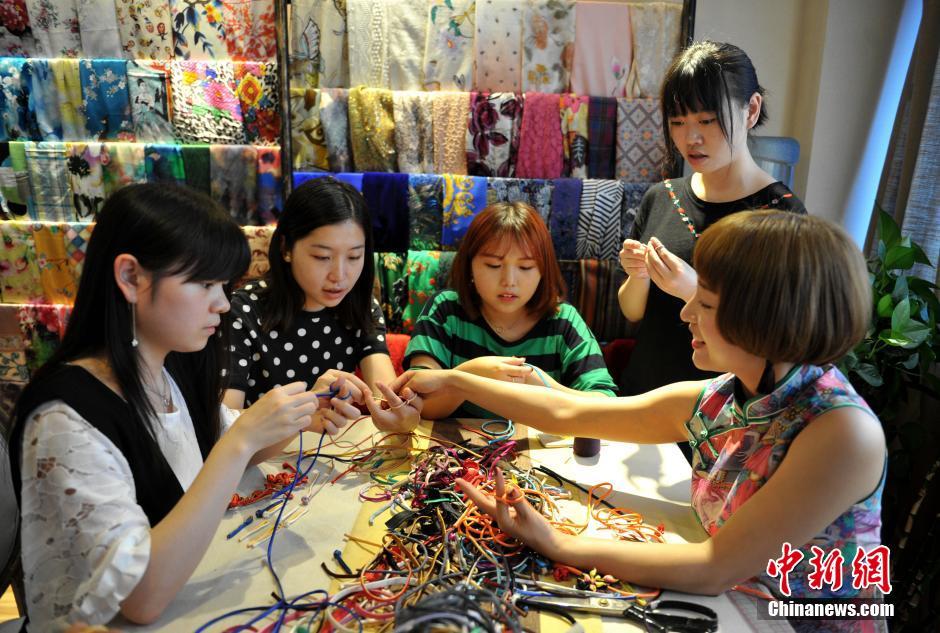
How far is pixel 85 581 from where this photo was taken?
35.9 inches

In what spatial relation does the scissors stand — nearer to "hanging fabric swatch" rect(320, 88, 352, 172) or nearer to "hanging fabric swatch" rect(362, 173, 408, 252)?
"hanging fabric swatch" rect(362, 173, 408, 252)

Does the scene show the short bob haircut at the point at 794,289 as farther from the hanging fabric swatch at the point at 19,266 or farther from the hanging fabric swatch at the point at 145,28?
the hanging fabric swatch at the point at 19,266

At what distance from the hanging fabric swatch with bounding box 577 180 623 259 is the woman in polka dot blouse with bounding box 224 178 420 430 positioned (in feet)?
3.77

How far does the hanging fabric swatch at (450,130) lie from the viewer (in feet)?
9.23

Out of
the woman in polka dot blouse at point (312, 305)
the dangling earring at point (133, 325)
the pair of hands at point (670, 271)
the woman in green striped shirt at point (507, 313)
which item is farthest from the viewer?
the woman in green striped shirt at point (507, 313)

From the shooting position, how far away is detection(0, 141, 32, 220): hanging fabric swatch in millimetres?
2916

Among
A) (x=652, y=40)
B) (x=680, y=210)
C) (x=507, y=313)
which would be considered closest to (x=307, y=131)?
(x=507, y=313)

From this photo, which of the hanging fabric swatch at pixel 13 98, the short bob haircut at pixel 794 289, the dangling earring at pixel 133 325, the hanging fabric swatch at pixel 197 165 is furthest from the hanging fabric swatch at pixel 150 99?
the short bob haircut at pixel 794 289

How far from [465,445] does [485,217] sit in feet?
2.74

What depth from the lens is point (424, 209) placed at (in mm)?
2857

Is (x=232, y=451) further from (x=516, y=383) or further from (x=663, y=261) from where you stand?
(x=663, y=261)

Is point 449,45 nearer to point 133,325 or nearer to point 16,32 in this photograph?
point 16,32

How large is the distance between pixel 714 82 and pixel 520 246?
0.70 meters

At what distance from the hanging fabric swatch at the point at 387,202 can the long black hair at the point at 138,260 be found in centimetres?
168
